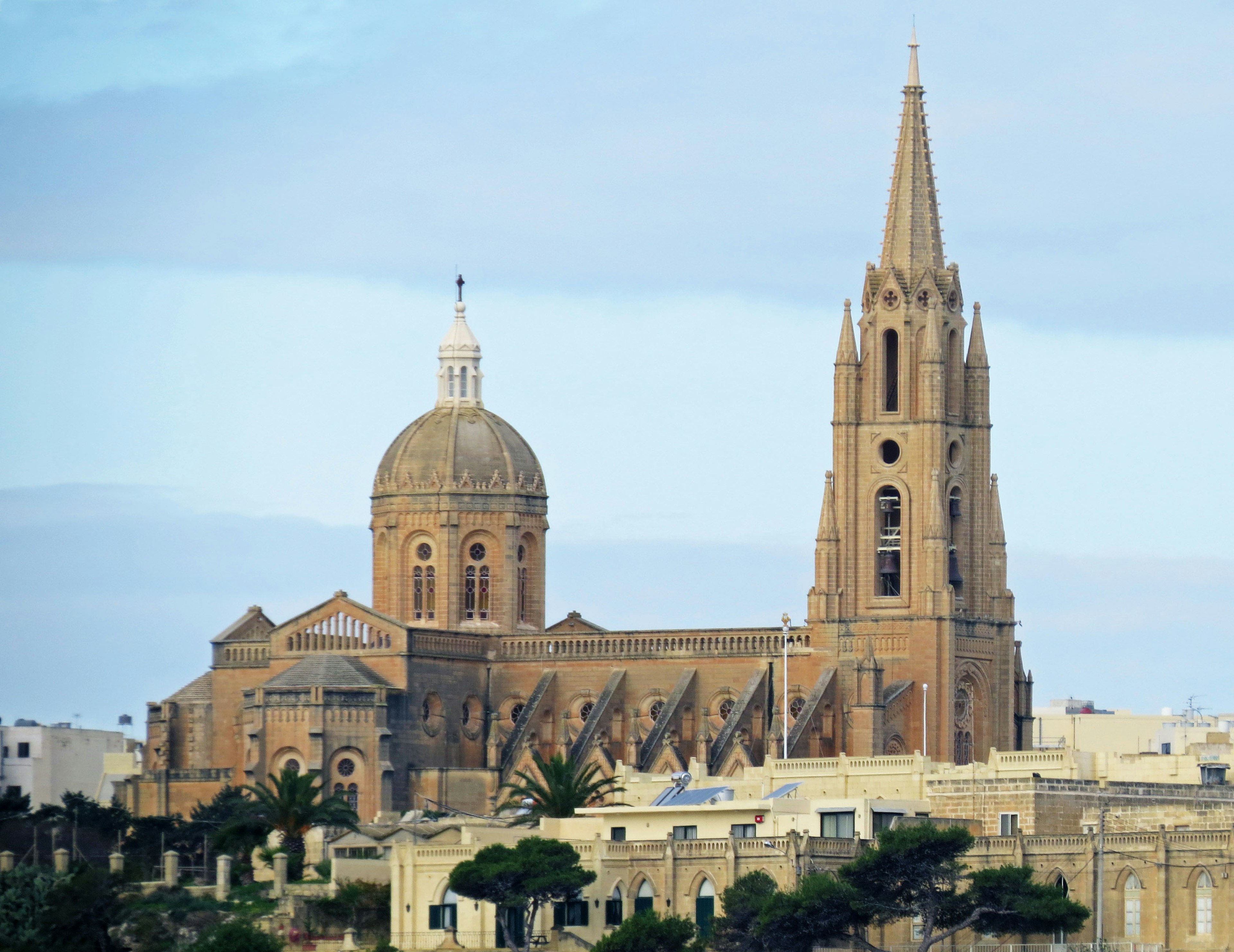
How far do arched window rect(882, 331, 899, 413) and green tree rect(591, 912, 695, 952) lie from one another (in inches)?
1707

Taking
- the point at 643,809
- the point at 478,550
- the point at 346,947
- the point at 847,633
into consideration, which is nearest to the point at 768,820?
the point at 643,809

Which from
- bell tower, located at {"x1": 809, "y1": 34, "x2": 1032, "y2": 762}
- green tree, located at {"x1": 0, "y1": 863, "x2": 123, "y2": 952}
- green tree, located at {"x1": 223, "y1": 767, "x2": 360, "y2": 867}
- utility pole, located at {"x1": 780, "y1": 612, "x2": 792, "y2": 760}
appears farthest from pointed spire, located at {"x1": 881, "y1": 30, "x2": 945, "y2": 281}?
green tree, located at {"x1": 0, "y1": 863, "x2": 123, "y2": 952}

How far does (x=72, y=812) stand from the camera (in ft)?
456

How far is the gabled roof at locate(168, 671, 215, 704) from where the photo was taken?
493ft

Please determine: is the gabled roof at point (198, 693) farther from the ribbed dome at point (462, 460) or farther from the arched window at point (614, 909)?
the arched window at point (614, 909)

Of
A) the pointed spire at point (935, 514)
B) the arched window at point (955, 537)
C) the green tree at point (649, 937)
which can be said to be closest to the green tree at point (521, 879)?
the green tree at point (649, 937)

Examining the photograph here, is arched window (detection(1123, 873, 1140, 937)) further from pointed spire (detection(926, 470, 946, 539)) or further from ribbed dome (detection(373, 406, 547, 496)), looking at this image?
ribbed dome (detection(373, 406, 547, 496))

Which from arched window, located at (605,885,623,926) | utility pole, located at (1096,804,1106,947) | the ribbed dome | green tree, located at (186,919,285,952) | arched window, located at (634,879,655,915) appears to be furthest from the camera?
the ribbed dome

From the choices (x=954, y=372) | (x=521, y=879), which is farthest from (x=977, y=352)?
(x=521, y=879)

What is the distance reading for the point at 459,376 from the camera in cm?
15425

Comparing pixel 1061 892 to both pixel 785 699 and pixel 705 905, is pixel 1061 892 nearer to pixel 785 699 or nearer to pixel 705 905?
pixel 705 905

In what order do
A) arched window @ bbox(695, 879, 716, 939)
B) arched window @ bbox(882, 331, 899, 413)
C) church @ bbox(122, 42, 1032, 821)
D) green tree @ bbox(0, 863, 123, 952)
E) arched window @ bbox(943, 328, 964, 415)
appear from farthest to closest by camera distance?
arched window @ bbox(943, 328, 964, 415) < arched window @ bbox(882, 331, 899, 413) < church @ bbox(122, 42, 1032, 821) < green tree @ bbox(0, 863, 123, 952) < arched window @ bbox(695, 879, 716, 939)

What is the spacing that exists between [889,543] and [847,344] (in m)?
7.49

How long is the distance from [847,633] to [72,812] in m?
28.1
